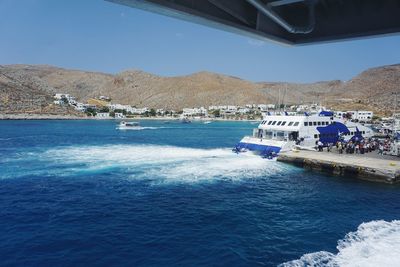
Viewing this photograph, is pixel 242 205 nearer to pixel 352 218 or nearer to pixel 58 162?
pixel 352 218

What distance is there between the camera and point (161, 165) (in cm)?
3894

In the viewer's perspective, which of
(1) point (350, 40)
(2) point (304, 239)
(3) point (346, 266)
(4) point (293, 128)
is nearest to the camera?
(1) point (350, 40)

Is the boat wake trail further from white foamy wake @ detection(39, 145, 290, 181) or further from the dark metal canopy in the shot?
the dark metal canopy

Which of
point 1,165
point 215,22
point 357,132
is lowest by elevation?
point 1,165

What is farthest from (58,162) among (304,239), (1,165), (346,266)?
(346,266)

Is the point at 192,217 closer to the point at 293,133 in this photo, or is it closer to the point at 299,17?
the point at 299,17

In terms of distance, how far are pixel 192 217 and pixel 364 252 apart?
383 inches

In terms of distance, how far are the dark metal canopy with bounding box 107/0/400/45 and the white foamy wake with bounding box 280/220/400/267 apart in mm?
9502

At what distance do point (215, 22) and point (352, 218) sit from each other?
55.0 ft

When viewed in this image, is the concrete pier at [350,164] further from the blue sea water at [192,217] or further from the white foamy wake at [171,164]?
the white foamy wake at [171,164]

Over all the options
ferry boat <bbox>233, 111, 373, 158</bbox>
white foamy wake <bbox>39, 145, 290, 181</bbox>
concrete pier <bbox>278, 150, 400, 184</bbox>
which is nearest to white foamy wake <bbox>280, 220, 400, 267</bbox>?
concrete pier <bbox>278, 150, 400, 184</bbox>

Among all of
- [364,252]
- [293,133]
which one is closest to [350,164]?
[293,133]

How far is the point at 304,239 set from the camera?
17344 millimetres

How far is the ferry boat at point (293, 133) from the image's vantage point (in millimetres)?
43688
